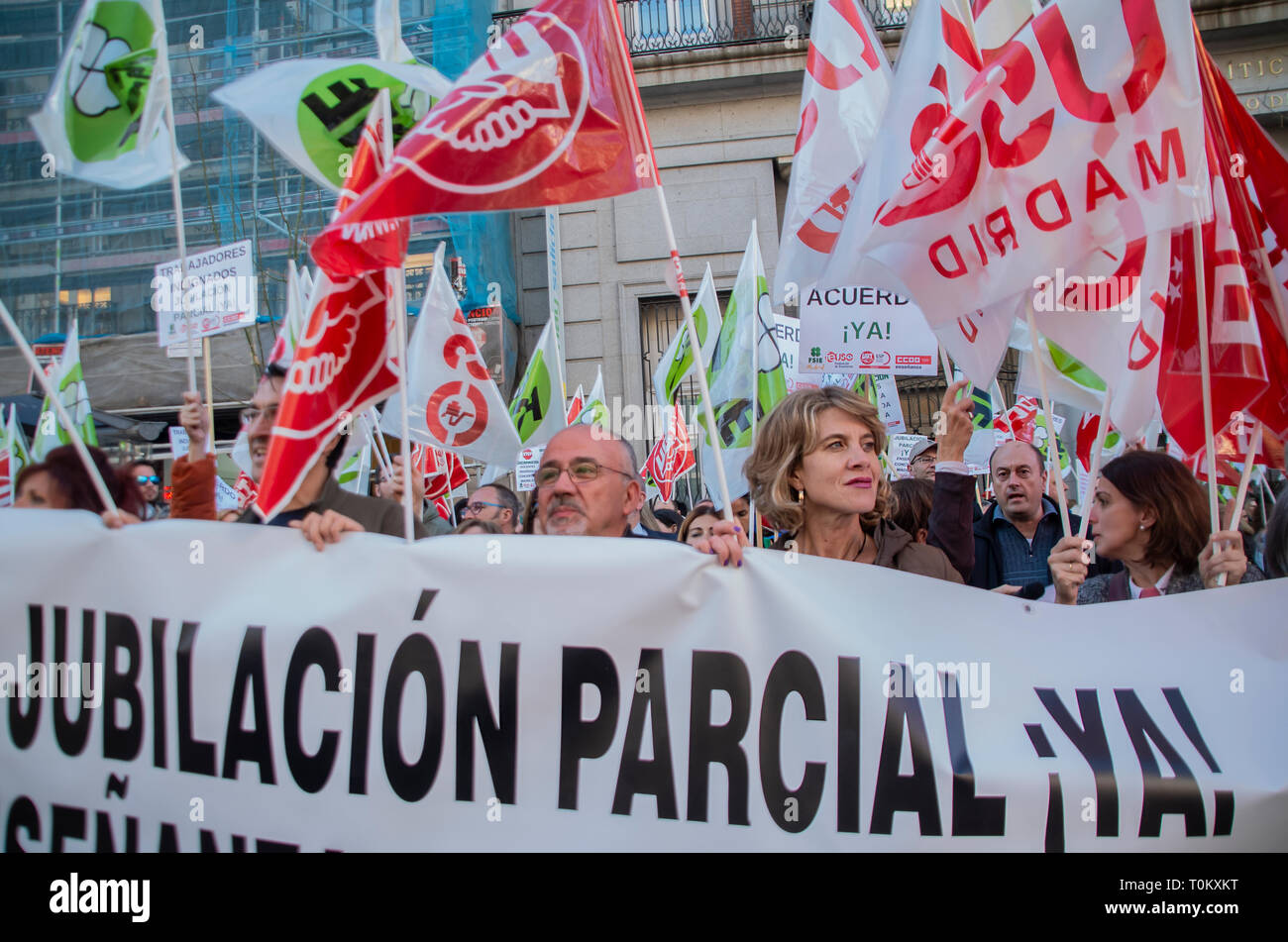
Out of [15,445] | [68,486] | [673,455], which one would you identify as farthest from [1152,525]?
[15,445]

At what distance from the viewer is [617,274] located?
13.5 metres

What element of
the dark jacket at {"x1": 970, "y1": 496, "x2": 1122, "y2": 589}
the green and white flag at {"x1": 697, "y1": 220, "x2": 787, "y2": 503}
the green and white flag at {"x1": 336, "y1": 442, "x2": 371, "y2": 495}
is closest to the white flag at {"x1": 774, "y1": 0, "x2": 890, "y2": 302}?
the dark jacket at {"x1": 970, "y1": 496, "x2": 1122, "y2": 589}

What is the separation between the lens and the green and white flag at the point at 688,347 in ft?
25.9

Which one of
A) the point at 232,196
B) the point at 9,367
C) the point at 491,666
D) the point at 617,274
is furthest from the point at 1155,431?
the point at 9,367

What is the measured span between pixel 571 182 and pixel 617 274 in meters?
11.0

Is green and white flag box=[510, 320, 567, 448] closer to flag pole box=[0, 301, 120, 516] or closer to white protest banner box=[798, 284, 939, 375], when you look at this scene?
white protest banner box=[798, 284, 939, 375]

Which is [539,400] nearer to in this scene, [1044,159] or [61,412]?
[1044,159]

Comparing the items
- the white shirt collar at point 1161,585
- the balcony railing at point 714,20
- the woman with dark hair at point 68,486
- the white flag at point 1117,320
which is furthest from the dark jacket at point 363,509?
the balcony railing at point 714,20

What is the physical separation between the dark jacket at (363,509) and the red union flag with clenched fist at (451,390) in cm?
299

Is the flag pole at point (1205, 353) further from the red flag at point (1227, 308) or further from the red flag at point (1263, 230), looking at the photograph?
the red flag at point (1263, 230)

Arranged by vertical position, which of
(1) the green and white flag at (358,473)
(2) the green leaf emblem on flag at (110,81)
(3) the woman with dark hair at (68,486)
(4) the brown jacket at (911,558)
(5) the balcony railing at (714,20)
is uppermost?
(5) the balcony railing at (714,20)

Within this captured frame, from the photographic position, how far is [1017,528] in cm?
469

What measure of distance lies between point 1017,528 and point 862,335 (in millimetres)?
1239

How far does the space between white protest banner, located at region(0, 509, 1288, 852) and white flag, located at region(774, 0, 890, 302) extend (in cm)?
270
